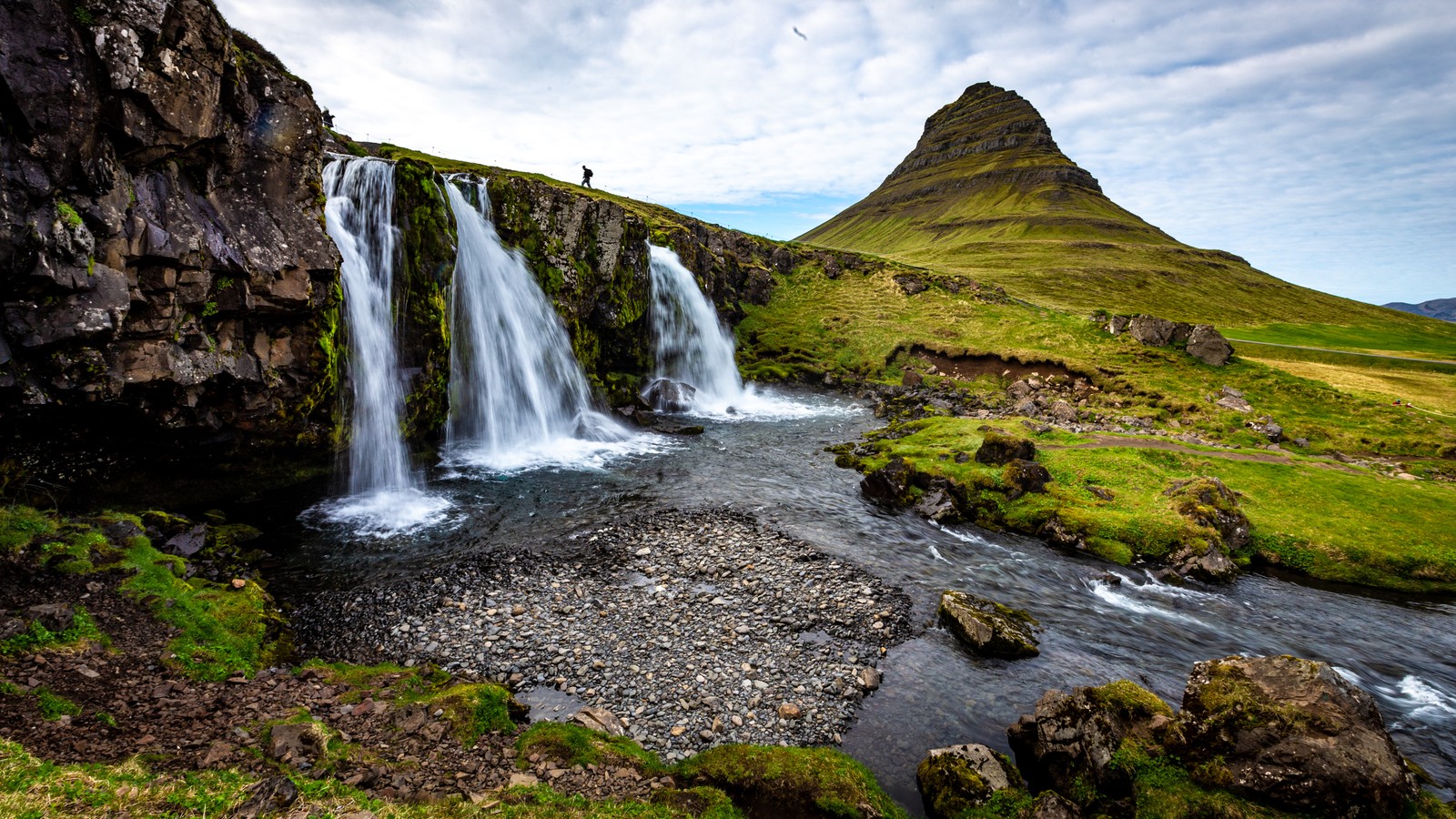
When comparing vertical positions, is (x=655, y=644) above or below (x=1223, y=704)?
below

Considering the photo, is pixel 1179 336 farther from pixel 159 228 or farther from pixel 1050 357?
pixel 159 228

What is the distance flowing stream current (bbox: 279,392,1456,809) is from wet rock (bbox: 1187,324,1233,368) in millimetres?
39057

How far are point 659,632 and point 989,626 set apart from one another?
917cm

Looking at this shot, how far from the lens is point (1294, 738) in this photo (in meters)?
9.11

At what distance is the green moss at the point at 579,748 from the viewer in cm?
1034

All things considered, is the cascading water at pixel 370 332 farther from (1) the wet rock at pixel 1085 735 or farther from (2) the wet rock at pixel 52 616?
(1) the wet rock at pixel 1085 735

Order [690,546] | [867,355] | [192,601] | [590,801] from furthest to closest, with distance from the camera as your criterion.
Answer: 1. [867,355]
2. [690,546]
3. [192,601]
4. [590,801]

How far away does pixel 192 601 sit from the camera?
1356 centimetres

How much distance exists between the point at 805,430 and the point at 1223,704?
31381 millimetres

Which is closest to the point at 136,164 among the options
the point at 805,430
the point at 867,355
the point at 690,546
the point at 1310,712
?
the point at 690,546

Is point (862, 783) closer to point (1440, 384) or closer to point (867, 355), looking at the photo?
point (867, 355)

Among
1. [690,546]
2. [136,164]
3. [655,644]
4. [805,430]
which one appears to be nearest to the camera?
[655,644]

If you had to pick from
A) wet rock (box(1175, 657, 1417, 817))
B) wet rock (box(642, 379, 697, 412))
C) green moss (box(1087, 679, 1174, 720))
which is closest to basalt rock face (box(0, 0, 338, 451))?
wet rock (box(642, 379, 697, 412))

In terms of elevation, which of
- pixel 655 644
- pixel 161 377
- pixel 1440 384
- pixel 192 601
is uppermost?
pixel 1440 384
